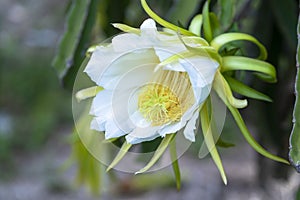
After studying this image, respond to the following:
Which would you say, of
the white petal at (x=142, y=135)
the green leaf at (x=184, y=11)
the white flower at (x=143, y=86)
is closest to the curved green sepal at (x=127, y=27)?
the white flower at (x=143, y=86)

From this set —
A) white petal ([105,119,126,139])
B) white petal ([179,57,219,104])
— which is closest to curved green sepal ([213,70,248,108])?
white petal ([179,57,219,104])

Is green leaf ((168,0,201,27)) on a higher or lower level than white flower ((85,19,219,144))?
lower

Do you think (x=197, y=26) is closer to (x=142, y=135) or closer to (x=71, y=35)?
(x=142, y=135)

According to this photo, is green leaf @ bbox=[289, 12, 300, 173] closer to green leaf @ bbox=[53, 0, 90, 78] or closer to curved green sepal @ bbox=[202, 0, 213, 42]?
curved green sepal @ bbox=[202, 0, 213, 42]

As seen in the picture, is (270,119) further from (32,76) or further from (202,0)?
(32,76)

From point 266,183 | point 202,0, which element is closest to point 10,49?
point 266,183

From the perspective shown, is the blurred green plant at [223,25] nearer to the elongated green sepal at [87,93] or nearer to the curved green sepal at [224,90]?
the curved green sepal at [224,90]

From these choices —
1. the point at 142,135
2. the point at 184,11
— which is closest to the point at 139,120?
the point at 142,135
